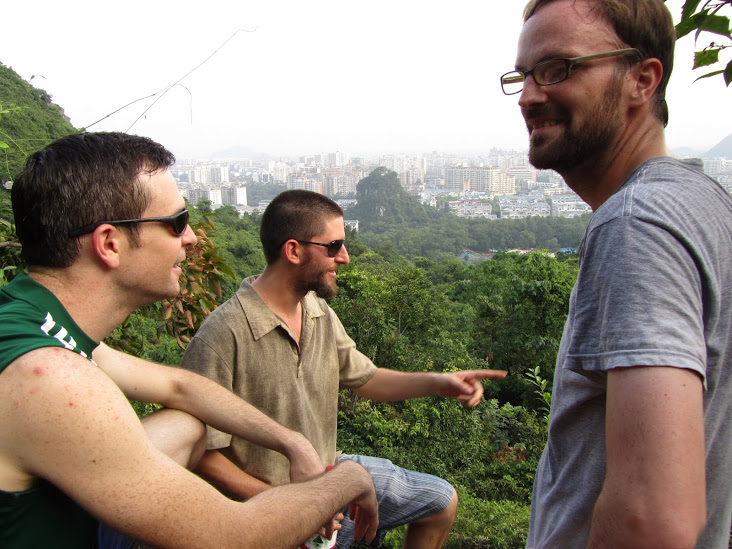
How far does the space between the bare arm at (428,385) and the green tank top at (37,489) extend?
134 centimetres

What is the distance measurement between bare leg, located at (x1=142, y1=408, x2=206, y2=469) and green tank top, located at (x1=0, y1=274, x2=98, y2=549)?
340 millimetres

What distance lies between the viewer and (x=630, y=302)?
93cm

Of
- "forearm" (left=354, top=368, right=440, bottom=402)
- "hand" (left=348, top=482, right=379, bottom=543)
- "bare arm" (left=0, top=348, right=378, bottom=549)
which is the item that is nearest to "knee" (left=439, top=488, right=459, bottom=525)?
"forearm" (left=354, top=368, right=440, bottom=402)

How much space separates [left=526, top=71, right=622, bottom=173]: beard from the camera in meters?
1.22

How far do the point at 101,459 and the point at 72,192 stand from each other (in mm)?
694

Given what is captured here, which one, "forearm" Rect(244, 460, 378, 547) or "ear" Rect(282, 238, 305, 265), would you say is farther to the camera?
"ear" Rect(282, 238, 305, 265)

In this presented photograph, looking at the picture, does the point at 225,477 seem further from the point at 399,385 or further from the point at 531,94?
the point at 531,94

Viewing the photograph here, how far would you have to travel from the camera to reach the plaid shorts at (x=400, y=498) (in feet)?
8.29

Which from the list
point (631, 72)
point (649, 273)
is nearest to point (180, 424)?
point (649, 273)

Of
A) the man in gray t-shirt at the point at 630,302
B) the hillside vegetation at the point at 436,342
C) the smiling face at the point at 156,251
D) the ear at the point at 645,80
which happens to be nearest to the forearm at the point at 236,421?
the smiling face at the point at 156,251

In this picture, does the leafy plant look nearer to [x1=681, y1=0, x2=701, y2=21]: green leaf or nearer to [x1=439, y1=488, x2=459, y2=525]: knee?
[x1=681, y1=0, x2=701, y2=21]: green leaf

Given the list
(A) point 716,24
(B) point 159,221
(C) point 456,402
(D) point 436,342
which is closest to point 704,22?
(A) point 716,24

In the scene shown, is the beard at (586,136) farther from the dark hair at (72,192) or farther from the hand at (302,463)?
the hand at (302,463)

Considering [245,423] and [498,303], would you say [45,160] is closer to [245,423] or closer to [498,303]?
[245,423]
